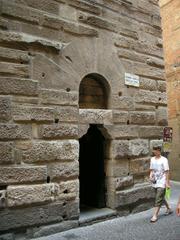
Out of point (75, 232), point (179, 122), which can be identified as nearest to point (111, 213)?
point (75, 232)

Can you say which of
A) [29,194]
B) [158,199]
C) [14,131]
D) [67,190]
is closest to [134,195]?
[158,199]

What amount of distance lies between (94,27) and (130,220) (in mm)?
3421

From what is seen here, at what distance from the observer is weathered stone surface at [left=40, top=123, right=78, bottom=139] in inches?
199

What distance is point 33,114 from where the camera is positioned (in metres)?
4.93

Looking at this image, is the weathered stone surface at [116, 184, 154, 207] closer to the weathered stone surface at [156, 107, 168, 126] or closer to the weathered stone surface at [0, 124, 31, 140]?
the weathered stone surface at [156, 107, 168, 126]

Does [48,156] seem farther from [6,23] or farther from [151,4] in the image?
[151,4]

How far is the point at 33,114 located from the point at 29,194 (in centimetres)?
115

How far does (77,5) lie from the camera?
573 cm

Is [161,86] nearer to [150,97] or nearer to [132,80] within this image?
[150,97]

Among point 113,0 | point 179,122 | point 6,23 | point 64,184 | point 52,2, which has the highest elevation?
point 113,0

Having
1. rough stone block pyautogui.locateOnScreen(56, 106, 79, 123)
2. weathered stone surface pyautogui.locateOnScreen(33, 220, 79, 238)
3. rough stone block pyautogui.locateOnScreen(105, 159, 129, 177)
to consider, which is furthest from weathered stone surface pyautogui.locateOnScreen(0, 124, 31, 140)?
rough stone block pyautogui.locateOnScreen(105, 159, 129, 177)

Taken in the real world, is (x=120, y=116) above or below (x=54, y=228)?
above

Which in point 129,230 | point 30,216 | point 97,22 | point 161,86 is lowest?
point 129,230

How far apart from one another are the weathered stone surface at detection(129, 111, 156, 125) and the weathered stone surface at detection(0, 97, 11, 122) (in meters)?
2.51
